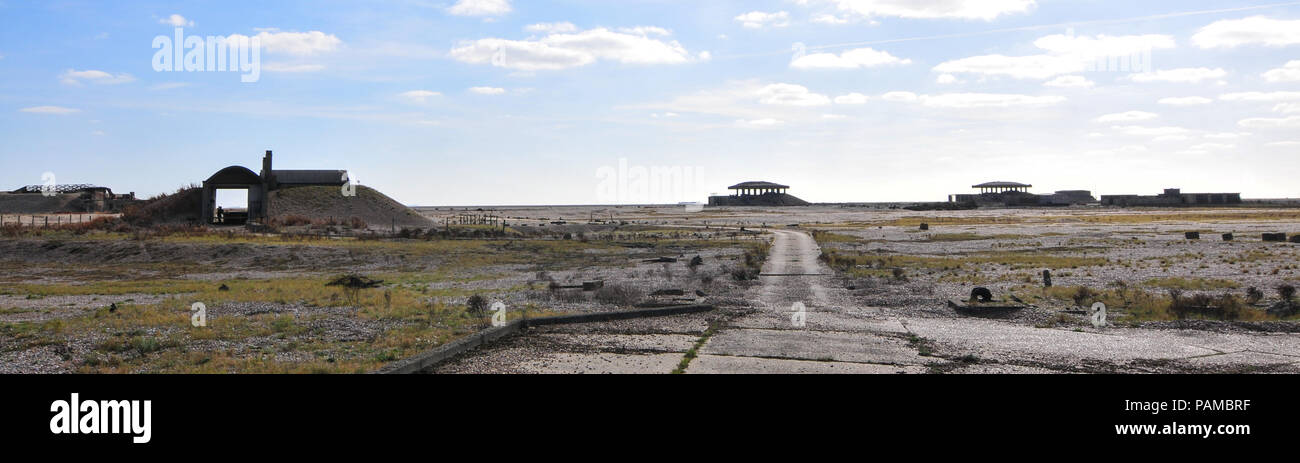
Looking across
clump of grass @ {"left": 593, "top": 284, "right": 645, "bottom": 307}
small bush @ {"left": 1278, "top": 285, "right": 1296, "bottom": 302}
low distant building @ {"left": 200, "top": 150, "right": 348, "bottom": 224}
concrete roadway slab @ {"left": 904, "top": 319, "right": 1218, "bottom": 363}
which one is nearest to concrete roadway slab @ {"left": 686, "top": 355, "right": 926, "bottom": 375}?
concrete roadway slab @ {"left": 904, "top": 319, "right": 1218, "bottom": 363}

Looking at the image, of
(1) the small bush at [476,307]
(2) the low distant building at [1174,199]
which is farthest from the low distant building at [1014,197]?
(1) the small bush at [476,307]

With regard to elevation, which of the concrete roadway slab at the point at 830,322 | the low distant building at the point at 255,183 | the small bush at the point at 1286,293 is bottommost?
the concrete roadway slab at the point at 830,322

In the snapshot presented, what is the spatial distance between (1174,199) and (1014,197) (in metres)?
29.1

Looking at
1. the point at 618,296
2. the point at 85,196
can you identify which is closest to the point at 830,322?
the point at 618,296

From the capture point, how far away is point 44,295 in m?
23.0

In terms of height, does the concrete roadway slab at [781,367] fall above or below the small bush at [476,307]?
below

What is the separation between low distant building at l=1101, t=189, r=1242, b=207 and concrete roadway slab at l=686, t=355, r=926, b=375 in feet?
482

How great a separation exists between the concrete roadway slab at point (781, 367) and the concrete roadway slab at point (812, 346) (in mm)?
429

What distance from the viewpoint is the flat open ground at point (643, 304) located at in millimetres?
12266

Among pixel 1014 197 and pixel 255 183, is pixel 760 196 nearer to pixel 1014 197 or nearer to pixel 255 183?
pixel 1014 197

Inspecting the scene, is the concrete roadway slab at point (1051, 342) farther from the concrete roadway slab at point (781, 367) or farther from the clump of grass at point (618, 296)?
the clump of grass at point (618, 296)

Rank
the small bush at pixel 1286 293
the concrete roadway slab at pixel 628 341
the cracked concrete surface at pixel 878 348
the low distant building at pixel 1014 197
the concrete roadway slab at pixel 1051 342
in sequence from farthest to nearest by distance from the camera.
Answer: the low distant building at pixel 1014 197 → the small bush at pixel 1286 293 → the concrete roadway slab at pixel 628 341 → the concrete roadway slab at pixel 1051 342 → the cracked concrete surface at pixel 878 348

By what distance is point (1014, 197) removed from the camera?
452 feet

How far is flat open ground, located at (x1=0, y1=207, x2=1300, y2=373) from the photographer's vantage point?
483 inches
